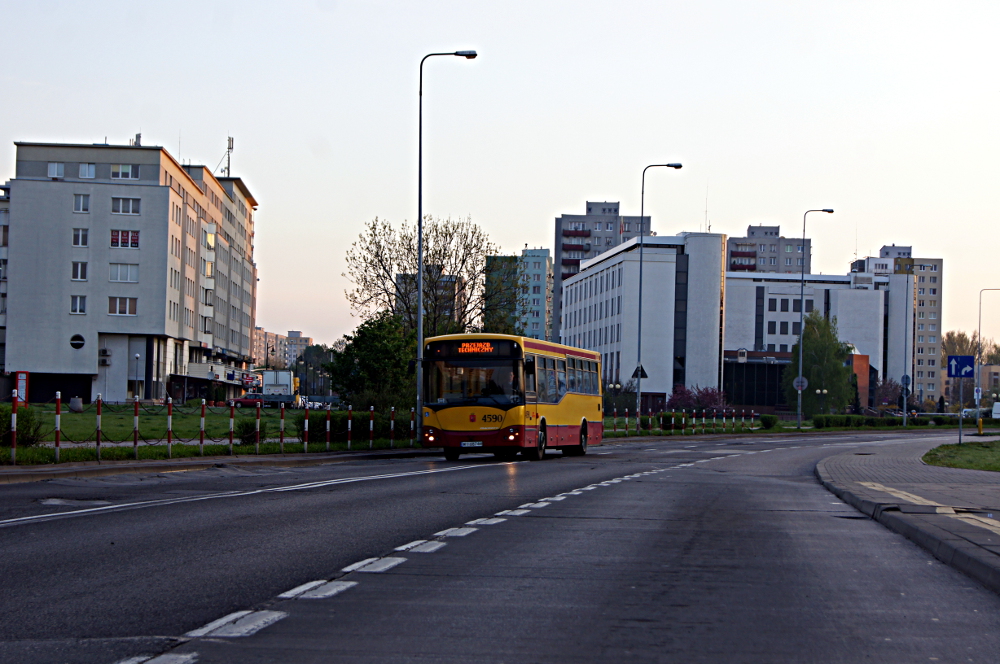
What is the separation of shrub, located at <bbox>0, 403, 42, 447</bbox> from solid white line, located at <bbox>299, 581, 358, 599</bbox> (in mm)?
14783

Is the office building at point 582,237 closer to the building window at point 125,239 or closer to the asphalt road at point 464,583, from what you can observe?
the building window at point 125,239

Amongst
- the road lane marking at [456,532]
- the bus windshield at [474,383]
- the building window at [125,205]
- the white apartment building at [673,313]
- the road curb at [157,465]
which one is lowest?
the road curb at [157,465]

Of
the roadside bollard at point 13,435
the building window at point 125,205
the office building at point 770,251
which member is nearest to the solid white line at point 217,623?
the roadside bollard at point 13,435

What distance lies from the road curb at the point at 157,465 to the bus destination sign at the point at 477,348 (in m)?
3.50

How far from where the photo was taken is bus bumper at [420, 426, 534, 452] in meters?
28.2

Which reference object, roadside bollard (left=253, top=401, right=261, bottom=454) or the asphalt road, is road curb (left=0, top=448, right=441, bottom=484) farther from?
the asphalt road

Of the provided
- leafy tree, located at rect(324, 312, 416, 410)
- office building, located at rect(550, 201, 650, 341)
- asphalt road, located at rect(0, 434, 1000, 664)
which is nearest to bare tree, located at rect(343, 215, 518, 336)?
leafy tree, located at rect(324, 312, 416, 410)

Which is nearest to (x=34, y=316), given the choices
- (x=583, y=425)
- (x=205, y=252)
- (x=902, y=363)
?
(x=205, y=252)

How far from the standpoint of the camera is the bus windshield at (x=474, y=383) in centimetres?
2844

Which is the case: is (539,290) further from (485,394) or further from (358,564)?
(358,564)

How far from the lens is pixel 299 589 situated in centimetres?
736

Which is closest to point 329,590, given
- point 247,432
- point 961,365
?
point 247,432

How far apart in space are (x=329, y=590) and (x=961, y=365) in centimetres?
3462

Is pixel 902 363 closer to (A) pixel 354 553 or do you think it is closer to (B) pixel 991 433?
(B) pixel 991 433
